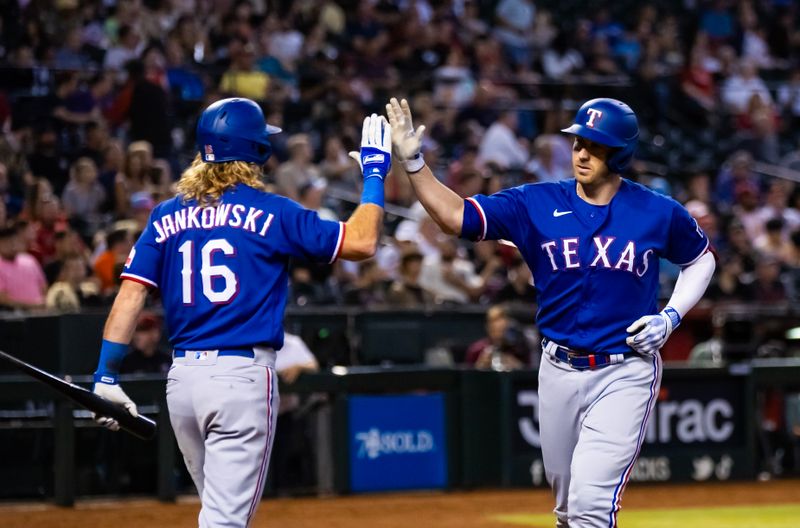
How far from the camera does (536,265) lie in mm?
6215

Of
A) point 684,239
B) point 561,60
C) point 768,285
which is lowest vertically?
point 684,239

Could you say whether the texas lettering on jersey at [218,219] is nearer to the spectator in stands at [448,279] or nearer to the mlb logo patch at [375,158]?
the mlb logo patch at [375,158]

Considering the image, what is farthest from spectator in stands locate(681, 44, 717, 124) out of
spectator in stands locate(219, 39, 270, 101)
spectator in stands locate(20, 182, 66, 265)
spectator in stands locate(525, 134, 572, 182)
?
spectator in stands locate(20, 182, 66, 265)

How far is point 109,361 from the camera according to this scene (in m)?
5.61

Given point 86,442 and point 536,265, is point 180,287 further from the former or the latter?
point 86,442

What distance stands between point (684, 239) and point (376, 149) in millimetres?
1530

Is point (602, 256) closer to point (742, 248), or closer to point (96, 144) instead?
point (96, 144)

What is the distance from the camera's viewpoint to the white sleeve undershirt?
632 centimetres

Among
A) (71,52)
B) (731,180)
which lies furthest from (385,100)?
(731,180)

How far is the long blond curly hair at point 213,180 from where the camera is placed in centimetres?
544

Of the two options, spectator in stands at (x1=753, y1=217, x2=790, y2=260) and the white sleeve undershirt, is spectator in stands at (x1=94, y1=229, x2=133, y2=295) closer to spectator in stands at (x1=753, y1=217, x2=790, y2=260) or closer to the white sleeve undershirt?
the white sleeve undershirt

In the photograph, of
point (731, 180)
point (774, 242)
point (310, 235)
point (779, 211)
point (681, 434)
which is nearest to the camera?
point (310, 235)

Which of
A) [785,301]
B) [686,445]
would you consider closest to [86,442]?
[686,445]

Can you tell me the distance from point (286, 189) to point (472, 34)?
6.25 m
